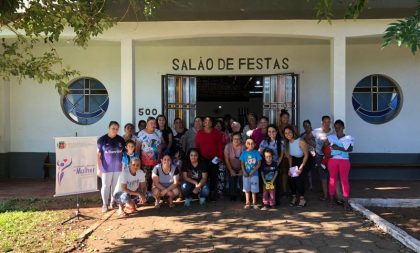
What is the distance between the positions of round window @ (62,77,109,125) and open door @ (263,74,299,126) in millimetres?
4145

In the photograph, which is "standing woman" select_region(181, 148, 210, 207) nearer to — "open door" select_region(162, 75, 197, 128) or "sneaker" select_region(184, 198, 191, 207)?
"sneaker" select_region(184, 198, 191, 207)

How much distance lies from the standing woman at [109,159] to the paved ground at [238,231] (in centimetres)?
67

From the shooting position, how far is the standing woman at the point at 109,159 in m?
7.52

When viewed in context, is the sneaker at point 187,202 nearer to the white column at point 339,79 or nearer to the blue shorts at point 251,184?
the blue shorts at point 251,184

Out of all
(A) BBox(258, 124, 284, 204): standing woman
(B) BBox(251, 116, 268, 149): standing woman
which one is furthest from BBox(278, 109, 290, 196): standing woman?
(B) BBox(251, 116, 268, 149): standing woman

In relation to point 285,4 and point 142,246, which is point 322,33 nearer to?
point 285,4

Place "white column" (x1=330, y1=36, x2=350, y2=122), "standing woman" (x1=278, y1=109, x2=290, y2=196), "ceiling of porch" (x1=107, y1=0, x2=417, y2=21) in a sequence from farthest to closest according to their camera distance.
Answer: "white column" (x1=330, y1=36, x2=350, y2=122) → "standing woman" (x1=278, y1=109, x2=290, y2=196) → "ceiling of porch" (x1=107, y1=0, x2=417, y2=21)

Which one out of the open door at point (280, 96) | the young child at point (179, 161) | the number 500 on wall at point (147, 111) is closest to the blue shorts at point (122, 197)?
the young child at point (179, 161)

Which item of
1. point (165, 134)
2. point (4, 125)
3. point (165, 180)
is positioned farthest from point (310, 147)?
point (4, 125)

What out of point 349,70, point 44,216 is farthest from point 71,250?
point 349,70

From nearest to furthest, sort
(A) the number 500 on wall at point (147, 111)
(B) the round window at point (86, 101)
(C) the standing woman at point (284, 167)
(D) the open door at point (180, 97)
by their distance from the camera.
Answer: (C) the standing woman at point (284, 167), (D) the open door at point (180, 97), (A) the number 500 on wall at point (147, 111), (B) the round window at point (86, 101)

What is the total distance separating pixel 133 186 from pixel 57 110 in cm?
501

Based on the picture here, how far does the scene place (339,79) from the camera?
8805mm

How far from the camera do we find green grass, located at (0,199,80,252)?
5.79 meters
